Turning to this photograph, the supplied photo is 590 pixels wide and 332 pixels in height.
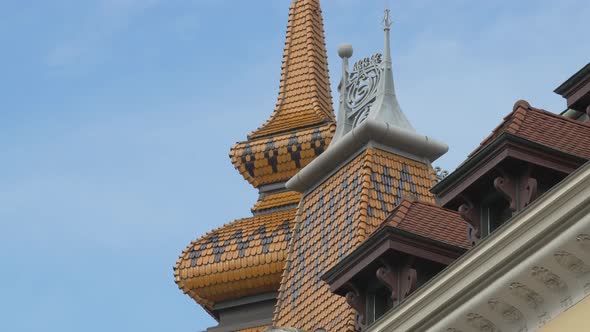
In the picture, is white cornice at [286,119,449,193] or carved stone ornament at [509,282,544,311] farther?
white cornice at [286,119,449,193]

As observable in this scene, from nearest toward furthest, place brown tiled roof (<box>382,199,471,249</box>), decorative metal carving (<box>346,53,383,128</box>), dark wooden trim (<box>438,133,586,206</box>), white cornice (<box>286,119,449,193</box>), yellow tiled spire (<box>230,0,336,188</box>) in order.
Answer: dark wooden trim (<box>438,133,586,206</box>)
brown tiled roof (<box>382,199,471,249</box>)
white cornice (<box>286,119,449,193</box>)
decorative metal carving (<box>346,53,383,128</box>)
yellow tiled spire (<box>230,0,336,188</box>)

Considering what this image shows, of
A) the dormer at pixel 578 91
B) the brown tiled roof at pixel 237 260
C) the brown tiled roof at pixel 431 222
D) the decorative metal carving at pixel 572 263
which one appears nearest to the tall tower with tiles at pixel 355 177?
the brown tiled roof at pixel 431 222

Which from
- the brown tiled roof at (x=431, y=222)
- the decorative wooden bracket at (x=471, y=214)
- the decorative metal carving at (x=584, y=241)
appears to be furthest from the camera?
the brown tiled roof at (x=431, y=222)

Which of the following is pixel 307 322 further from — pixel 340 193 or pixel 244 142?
pixel 244 142

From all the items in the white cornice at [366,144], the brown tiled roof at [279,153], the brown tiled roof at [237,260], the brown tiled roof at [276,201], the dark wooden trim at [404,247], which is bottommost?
the dark wooden trim at [404,247]

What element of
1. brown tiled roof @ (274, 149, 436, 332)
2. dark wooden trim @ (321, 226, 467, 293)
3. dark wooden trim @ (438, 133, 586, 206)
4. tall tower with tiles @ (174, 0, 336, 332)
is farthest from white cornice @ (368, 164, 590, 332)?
tall tower with tiles @ (174, 0, 336, 332)

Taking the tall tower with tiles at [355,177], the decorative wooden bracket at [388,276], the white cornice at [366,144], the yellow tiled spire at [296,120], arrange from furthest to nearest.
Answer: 1. the yellow tiled spire at [296,120]
2. the white cornice at [366,144]
3. the tall tower with tiles at [355,177]
4. the decorative wooden bracket at [388,276]

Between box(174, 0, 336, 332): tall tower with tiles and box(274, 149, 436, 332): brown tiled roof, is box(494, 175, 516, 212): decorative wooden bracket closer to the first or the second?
box(274, 149, 436, 332): brown tiled roof

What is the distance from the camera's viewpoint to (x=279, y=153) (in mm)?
56750

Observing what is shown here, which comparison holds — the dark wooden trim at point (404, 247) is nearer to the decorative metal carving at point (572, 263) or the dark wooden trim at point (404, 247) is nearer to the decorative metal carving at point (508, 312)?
the decorative metal carving at point (508, 312)

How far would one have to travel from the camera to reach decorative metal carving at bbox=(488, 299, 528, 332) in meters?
26.2

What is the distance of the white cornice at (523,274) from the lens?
83.2 feet

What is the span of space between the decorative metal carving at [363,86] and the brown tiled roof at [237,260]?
41.0 ft

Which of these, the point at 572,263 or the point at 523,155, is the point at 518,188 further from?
the point at 572,263
